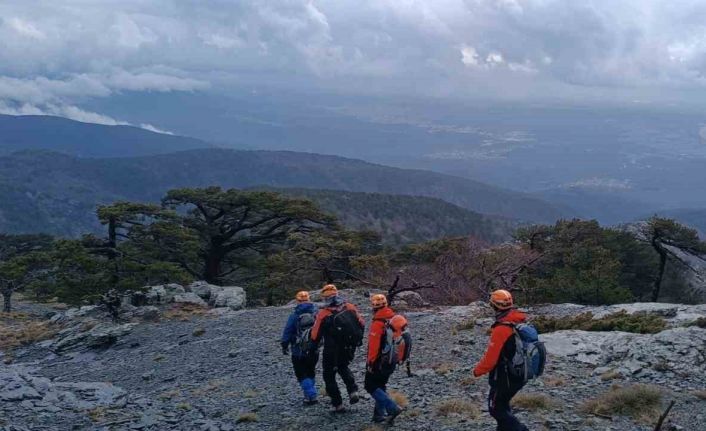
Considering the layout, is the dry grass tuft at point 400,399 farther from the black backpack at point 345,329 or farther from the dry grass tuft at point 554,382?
the dry grass tuft at point 554,382

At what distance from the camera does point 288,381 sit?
546 inches

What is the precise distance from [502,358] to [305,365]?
13.4 ft

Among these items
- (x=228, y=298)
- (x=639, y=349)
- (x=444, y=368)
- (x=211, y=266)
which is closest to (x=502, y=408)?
(x=444, y=368)

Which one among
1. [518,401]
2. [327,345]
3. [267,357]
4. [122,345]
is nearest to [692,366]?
[518,401]

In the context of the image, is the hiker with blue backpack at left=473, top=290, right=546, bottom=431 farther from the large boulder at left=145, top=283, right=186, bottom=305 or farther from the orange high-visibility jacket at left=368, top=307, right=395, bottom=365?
the large boulder at left=145, top=283, right=186, bottom=305

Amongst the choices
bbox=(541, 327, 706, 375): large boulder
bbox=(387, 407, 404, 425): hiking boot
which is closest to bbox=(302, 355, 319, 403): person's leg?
bbox=(387, 407, 404, 425): hiking boot

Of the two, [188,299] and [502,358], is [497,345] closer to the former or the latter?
[502,358]

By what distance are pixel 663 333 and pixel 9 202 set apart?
214331 mm

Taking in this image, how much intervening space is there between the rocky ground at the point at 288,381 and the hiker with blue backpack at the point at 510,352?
1.87 m

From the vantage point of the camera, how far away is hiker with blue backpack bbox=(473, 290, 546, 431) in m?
8.06

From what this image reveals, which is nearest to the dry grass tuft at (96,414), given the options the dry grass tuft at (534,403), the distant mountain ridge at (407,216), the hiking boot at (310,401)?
the hiking boot at (310,401)

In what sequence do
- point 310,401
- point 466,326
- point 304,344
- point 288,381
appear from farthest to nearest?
1. point 466,326
2. point 288,381
3. point 310,401
4. point 304,344

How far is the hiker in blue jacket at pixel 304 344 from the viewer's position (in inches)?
433

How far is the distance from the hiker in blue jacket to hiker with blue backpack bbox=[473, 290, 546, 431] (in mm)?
3580
